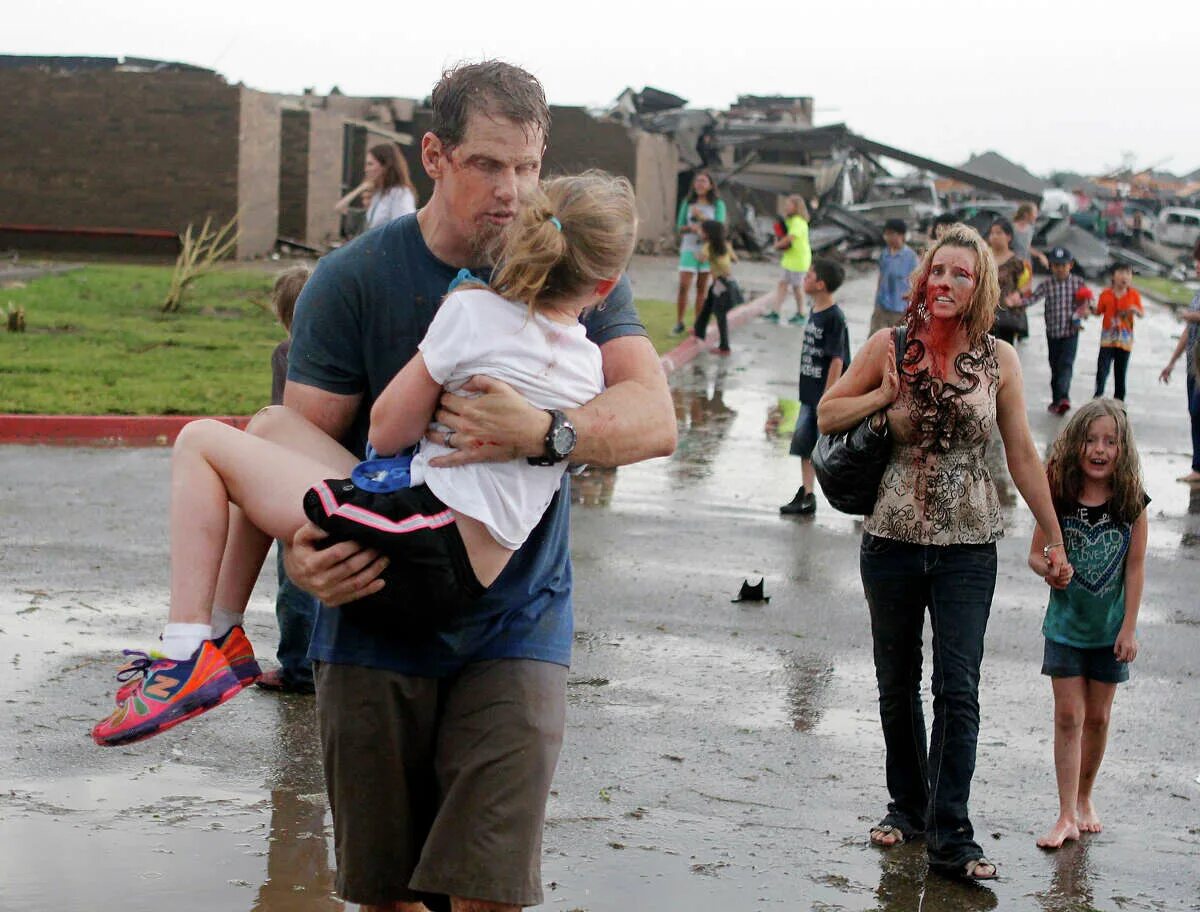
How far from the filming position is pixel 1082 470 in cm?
556

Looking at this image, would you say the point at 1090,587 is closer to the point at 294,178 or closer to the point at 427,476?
the point at 427,476

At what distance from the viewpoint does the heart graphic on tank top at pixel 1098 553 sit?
548 cm

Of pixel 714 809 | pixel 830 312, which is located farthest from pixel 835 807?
pixel 830 312

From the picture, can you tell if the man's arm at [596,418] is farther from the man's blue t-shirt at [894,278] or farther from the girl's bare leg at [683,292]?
the girl's bare leg at [683,292]

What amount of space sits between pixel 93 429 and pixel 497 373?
9.26 m

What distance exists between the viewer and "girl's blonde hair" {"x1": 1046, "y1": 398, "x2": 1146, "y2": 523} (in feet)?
18.0

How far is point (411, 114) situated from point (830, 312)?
98.6 feet

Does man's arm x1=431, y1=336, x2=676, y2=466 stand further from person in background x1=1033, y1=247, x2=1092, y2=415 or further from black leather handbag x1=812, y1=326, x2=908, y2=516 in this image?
person in background x1=1033, y1=247, x2=1092, y2=415

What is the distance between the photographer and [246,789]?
5406 mm

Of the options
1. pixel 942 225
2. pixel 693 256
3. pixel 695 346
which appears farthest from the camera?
pixel 693 256

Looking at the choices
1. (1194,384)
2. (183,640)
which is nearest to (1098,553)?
(183,640)

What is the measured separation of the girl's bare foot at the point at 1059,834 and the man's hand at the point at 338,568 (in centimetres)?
309

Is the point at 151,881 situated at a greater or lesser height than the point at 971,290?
lesser

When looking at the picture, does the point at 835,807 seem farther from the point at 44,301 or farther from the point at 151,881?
the point at 44,301
